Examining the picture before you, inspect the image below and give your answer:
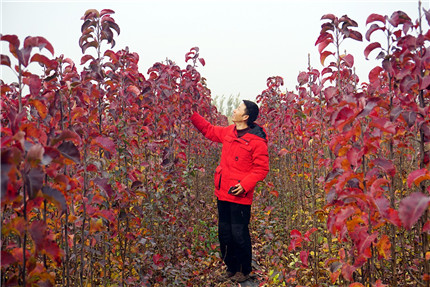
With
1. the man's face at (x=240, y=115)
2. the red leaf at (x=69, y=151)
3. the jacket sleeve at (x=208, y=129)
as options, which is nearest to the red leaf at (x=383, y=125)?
the red leaf at (x=69, y=151)

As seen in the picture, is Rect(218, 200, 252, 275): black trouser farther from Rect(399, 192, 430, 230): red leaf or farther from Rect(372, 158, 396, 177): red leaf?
Rect(399, 192, 430, 230): red leaf

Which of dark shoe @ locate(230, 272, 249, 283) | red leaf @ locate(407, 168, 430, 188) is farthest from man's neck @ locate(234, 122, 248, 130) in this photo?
red leaf @ locate(407, 168, 430, 188)

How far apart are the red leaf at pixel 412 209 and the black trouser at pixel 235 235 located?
101 inches

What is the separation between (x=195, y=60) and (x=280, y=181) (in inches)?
130

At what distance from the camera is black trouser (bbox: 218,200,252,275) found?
12.5 ft

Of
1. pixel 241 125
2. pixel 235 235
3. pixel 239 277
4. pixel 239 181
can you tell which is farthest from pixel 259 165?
pixel 239 277

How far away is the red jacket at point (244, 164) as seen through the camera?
3756mm

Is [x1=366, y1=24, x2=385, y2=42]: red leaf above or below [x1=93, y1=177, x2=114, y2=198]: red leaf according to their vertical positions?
above

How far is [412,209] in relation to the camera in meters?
1.28

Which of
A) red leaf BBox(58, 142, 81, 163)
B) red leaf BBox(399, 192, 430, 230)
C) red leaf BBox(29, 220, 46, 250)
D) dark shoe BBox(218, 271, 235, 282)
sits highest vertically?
red leaf BBox(58, 142, 81, 163)

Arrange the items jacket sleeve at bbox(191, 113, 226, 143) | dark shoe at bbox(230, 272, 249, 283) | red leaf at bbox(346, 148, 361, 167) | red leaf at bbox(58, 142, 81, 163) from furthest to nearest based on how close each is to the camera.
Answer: jacket sleeve at bbox(191, 113, 226, 143) < dark shoe at bbox(230, 272, 249, 283) < red leaf at bbox(346, 148, 361, 167) < red leaf at bbox(58, 142, 81, 163)

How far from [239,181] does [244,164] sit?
0.20 m

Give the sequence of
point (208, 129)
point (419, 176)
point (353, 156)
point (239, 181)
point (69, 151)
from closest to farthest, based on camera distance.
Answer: point (69, 151) → point (419, 176) → point (353, 156) → point (239, 181) → point (208, 129)

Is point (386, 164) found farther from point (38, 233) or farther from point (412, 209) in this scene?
point (38, 233)
